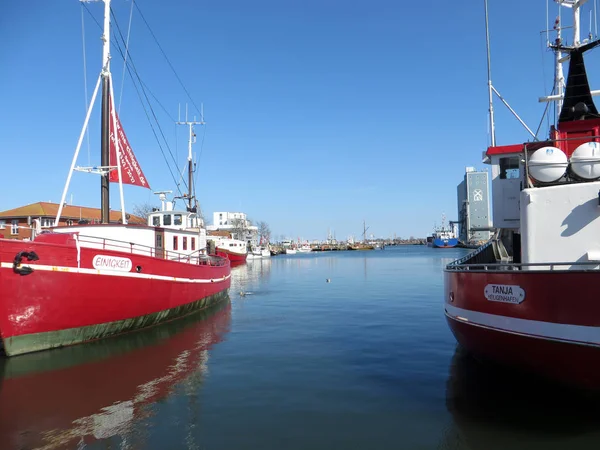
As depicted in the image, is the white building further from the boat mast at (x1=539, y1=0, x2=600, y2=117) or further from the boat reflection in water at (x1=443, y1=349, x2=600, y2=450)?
the boat reflection in water at (x1=443, y1=349, x2=600, y2=450)

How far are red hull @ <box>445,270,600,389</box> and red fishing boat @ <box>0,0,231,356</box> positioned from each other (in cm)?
990

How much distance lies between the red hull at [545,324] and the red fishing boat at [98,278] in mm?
9901

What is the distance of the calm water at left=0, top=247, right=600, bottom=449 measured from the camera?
6504mm

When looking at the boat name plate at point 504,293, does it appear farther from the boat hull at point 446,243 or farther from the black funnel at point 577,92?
the boat hull at point 446,243

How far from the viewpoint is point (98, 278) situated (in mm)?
12023

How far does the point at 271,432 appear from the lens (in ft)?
22.1

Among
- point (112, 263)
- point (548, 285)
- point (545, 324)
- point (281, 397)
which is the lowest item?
point (281, 397)

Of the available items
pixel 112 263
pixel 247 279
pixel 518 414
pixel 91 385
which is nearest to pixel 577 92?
pixel 518 414

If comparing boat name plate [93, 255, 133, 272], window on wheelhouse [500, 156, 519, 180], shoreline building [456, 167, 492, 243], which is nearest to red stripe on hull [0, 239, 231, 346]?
boat name plate [93, 255, 133, 272]

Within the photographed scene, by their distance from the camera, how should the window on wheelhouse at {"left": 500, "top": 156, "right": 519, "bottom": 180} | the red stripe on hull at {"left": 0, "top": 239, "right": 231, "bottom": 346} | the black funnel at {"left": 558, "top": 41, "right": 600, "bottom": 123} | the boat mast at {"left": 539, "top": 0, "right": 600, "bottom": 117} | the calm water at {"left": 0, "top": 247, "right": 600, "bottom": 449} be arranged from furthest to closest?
1. the boat mast at {"left": 539, "top": 0, "right": 600, "bottom": 117}
2. the window on wheelhouse at {"left": 500, "top": 156, "right": 519, "bottom": 180}
3. the black funnel at {"left": 558, "top": 41, "right": 600, "bottom": 123}
4. the red stripe on hull at {"left": 0, "top": 239, "right": 231, "bottom": 346}
5. the calm water at {"left": 0, "top": 247, "right": 600, "bottom": 449}

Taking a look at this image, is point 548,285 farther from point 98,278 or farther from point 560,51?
point 560,51

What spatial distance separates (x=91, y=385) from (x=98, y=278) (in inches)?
147

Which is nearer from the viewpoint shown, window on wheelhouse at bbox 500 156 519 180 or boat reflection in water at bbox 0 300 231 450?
boat reflection in water at bbox 0 300 231 450

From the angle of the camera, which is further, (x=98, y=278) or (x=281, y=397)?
(x=98, y=278)
